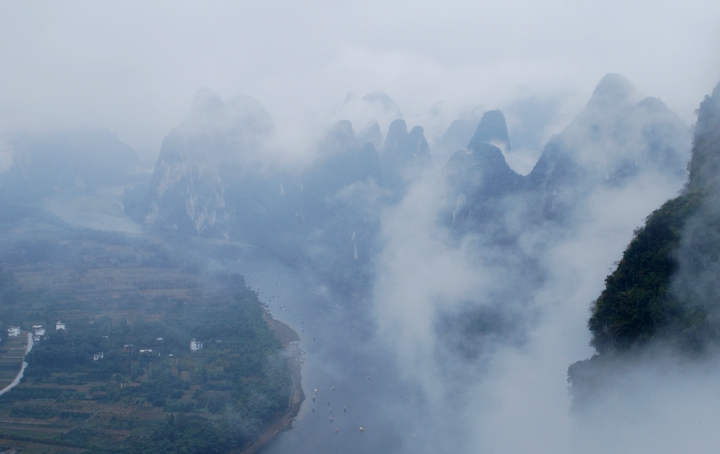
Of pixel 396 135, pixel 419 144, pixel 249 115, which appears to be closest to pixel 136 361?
pixel 419 144

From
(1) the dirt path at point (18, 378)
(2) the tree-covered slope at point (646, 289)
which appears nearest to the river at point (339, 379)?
(2) the tree-covered slope at point (646, 289)

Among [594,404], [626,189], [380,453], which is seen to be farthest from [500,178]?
[594,404]

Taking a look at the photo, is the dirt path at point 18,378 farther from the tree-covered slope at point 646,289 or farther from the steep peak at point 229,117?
the steep peak at point 229,117

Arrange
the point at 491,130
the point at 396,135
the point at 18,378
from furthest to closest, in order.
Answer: the point at 396,135 → the point at 491,130 → the point at 18,378

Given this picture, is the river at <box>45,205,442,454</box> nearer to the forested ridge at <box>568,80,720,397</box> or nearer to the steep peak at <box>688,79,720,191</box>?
the forested ridge at <box>568,80,720,397</box>

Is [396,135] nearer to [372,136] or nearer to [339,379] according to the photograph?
[372,136]

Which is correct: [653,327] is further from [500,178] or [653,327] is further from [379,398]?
[500,178]
